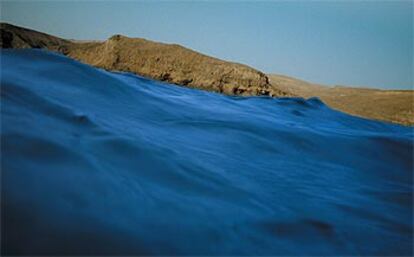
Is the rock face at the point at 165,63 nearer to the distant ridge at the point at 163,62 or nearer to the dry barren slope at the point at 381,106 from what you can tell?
the distant ridge at the point at 163,62

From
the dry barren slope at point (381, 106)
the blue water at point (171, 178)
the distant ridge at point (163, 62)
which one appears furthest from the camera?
the dry barren slope at point (381, 106)

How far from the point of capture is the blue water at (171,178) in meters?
1.23

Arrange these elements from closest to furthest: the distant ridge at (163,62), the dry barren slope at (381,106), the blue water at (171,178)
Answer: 1. the blue water at (171,178)
2. the distant ridge at (163,62)
3. the dry barren slope at (381,106)

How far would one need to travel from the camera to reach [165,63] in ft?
39.9

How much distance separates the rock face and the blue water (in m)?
8.37

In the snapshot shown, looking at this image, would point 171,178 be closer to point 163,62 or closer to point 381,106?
point 163,62

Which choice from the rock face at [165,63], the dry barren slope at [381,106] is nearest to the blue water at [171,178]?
the rock face at [165,63]

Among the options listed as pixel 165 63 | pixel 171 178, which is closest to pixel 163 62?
pixel 165 63

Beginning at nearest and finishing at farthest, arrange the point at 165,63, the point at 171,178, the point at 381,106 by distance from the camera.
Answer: the point at 171,178 < the point at 165,63 < the point at 381,106

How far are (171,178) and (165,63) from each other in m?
10.7

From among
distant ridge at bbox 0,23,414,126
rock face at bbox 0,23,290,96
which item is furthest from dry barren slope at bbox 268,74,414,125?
rock face at bbox 0,23,290,96

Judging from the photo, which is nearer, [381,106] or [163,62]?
[163,62]

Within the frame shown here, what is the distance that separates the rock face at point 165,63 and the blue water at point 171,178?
8.37 m

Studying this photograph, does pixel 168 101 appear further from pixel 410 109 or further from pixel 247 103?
pixel 410 109
